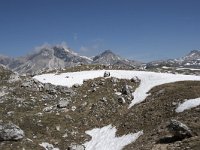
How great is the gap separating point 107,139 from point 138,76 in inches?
970

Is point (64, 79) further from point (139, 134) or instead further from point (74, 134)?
point (139, 134)

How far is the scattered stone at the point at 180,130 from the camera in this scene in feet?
118

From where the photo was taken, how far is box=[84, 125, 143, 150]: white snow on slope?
44719 millimetres

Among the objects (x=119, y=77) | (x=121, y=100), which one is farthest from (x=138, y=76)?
(x=121, y=100)

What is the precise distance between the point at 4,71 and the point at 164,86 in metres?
32.9

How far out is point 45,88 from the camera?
212 ft

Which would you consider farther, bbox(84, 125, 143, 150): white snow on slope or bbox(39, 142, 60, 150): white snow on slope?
bbox(39, 142, 60, 150): white snow on slope

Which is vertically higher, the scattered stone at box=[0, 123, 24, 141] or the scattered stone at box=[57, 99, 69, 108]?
the scattered stone at box=[57, 99, 69, 108]

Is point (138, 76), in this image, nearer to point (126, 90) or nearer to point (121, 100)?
point (126, 90)

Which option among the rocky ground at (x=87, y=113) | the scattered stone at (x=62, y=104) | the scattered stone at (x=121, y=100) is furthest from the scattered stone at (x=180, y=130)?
the scattered stone at (x=62, y=104)

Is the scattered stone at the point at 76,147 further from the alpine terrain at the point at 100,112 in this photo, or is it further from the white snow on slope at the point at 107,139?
the white snow on slope at the point at 107,139

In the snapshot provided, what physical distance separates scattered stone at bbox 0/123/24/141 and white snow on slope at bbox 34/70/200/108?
20.4m

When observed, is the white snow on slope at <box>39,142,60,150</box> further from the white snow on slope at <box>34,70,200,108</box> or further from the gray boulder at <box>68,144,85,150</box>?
the white snow on slope at <box>34,70,200,108</box>

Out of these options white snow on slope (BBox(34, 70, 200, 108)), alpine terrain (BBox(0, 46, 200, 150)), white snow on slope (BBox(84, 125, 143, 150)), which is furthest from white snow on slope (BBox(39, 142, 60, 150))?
white snow on slope (BBox(34, 70, 200, 108))
